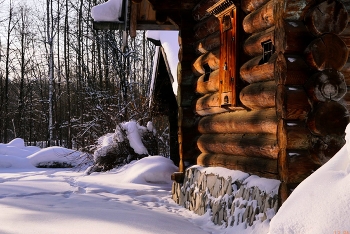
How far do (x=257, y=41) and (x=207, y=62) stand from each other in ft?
6.59

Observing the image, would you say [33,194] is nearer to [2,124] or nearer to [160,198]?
[160,198]

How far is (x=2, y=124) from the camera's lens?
33.7 metres

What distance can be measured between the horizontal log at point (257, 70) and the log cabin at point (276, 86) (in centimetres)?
1

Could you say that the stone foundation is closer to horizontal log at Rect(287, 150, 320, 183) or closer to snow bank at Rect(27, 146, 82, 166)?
horizontal log at Rect(287, 150, 320, 183)

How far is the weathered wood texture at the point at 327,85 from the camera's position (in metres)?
4.82

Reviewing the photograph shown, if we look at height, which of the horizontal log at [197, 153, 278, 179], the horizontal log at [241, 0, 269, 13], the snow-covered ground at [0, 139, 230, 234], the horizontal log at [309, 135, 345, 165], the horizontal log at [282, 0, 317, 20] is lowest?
the snow-covered ground at [0, 139, 230, 234]

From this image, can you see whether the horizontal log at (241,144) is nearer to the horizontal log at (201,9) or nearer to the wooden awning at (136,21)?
the horizontal log at (201,9)

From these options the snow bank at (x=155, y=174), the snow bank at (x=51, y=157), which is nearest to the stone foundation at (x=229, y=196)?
the snow bank at (x=155, y=174)

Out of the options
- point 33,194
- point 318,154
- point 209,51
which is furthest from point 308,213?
point 33,194

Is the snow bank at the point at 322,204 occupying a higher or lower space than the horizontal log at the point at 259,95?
lower

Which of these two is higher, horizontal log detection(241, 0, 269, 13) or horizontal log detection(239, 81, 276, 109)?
horizontal log detection(241, 0, 269, 13)

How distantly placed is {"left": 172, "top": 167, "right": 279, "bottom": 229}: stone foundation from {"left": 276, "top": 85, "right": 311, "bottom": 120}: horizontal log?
30.0 inches

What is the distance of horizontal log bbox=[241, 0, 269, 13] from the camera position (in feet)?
19.0

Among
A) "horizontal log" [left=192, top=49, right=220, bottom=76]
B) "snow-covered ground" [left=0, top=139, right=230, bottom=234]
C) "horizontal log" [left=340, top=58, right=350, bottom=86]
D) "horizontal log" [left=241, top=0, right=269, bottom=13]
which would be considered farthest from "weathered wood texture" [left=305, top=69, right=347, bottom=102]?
"horizontal log" [left=192, top=49, right=220, bottom=76]
